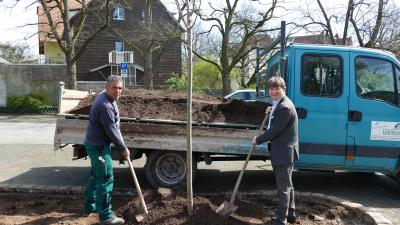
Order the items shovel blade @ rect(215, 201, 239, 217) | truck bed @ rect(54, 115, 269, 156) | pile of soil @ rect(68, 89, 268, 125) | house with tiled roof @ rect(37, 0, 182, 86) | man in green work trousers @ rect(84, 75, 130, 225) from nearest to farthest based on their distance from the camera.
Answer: man in green work trousers @ rect(84, 75, 130, 225) < shovel blade @ rect(215, 201, 239, 217) < truck bed @ rect(54, 115, 269, 156) < pile of soil @ rect(68, 89, 268, 125) < house with tiled roof @ rect(37, 0, 182, 86)

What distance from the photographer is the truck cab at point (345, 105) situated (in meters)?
6.68

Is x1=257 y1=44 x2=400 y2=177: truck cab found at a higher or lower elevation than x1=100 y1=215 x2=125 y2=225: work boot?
higher

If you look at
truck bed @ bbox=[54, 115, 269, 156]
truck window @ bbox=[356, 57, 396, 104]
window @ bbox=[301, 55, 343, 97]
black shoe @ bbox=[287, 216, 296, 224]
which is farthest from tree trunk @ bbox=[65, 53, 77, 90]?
black shoe @ bbox=[287, 216, 296, 224]

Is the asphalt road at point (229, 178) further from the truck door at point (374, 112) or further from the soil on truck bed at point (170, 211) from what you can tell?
the soil on truck bed at point (170, 211)

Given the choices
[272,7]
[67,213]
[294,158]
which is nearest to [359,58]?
[294,158]

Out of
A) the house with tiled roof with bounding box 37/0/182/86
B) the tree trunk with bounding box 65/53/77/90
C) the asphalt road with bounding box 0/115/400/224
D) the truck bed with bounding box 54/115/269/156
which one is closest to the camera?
the truck bed with bounding box 54/115/269/156

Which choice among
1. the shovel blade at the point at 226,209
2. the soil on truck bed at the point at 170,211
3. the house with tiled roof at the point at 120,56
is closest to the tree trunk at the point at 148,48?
the house with tiled roof at the point at 120,56

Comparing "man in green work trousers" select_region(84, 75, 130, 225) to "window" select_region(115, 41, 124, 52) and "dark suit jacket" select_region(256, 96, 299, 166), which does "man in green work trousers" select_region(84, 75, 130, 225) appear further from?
"window" select_region(115, 41, 124, 52)

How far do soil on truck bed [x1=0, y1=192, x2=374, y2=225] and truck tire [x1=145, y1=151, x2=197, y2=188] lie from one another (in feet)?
2.11

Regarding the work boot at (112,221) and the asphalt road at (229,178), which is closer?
the work boot at (112,221)

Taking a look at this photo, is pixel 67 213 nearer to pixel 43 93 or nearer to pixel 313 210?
pixel 313 210

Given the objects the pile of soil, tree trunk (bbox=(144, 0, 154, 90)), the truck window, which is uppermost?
tree trunk (bbox=(144, 0, 154, 90))

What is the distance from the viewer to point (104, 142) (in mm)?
5293

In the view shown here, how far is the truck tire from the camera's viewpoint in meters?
6.75
